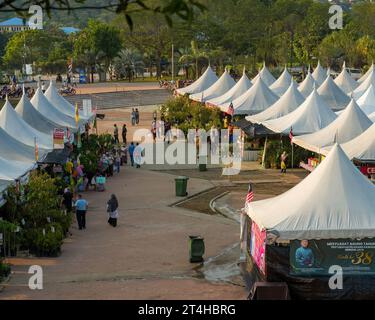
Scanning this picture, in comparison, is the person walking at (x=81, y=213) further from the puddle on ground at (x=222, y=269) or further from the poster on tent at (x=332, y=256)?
the poster on tent at (x=332, y=256)

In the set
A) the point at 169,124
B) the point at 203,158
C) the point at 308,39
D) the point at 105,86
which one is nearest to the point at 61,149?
the point at 203,158

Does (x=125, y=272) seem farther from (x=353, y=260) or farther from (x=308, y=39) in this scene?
(x=308, y=39)

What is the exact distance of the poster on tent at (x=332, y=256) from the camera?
15.7m

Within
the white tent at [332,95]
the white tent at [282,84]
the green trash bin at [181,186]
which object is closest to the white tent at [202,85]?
the white tent at [282,84]

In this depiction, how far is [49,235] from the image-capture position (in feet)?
64.4

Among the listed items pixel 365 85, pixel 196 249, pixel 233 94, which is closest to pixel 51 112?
pixel 233 94

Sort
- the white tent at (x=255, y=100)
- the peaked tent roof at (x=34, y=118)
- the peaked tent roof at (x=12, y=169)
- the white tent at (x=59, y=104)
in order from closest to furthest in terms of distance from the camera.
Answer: the peaked tent roof at (x=12, y=169) < the peaked tent roof at (x=34, y=118) < the white tent at (x=59, y=104) < the white tent at (x=255, y=100)

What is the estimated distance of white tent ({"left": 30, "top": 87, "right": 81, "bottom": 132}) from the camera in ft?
111

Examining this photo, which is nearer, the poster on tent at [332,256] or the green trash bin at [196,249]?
the poster on tent at [332,256]

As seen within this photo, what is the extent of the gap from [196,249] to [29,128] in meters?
12.1

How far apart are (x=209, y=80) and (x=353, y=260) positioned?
119 feet

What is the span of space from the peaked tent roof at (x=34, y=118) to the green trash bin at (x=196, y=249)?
1387 centimetres

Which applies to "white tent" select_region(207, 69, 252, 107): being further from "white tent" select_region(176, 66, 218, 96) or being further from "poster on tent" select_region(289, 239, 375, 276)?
"poster on tent" select_region(289, 239, 375, 276)

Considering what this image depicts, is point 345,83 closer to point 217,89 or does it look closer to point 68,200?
point 217,89
